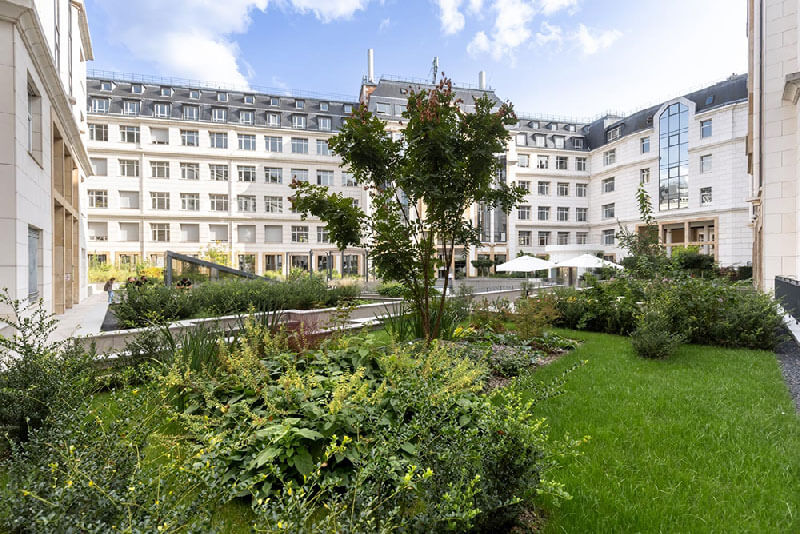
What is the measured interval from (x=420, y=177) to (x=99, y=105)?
4631 centimetres

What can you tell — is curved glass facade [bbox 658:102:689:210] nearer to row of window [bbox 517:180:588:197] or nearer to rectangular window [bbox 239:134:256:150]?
row of window [bbox 517:180:588:197]

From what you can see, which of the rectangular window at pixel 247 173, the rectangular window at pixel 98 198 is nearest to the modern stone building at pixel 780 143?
the rectangular window at pixel 247 173

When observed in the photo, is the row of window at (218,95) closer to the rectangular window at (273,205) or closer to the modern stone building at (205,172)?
the modern stone building at (205,172)

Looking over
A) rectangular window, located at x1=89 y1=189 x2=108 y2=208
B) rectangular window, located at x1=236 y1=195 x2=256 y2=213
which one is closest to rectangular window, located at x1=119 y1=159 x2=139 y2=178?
rectangular window, located at x1=89 y1=189 x2=108 y2=208

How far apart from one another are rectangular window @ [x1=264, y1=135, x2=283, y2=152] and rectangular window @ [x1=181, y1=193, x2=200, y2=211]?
8.77 metres

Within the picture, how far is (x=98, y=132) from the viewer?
3972cm

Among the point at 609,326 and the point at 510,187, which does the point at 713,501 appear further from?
the point at 609,326

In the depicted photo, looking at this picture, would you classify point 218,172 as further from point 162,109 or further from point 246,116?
point 162,109

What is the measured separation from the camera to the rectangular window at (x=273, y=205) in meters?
44.5

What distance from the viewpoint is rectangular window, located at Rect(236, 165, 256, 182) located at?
43688mm

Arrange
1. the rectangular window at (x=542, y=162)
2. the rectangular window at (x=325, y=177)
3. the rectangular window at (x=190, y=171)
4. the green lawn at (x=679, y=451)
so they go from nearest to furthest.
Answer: the green lawn at (x=679, y=451) < the rectangular window at (x=190, y=171) < the rectangular window at (x=325, y=177) < the rectangular window at (x=542, y=162)

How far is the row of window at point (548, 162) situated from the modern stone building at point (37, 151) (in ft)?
147

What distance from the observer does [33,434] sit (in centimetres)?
311


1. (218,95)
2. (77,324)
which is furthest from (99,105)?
(77,324)
